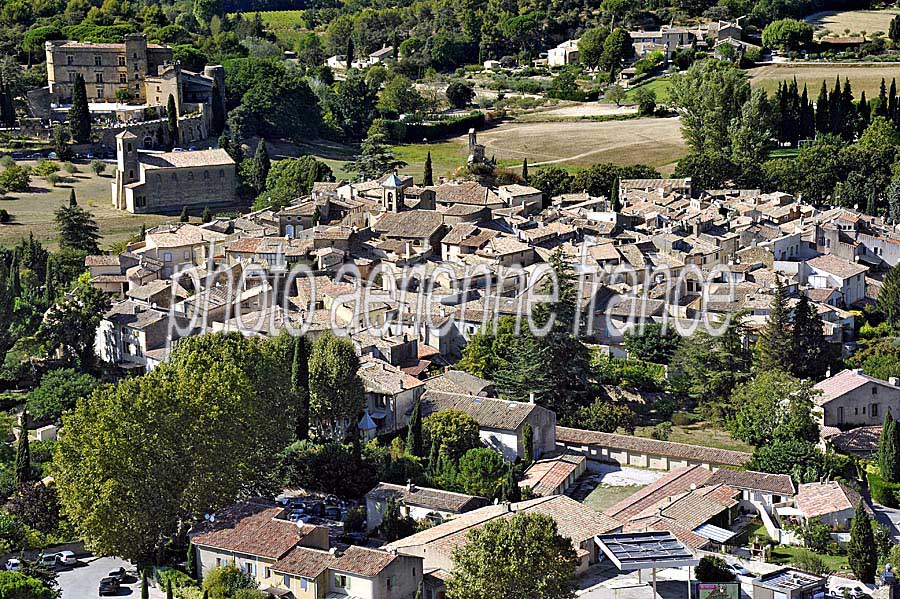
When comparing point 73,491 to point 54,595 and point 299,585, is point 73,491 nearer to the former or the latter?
point 54,595

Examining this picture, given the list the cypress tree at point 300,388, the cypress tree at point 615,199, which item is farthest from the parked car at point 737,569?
the cypress tree at point 615,199

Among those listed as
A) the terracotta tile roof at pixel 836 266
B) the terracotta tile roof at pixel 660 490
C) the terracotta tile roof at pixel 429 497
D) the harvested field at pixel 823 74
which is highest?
the harvested field at pixel 823 74

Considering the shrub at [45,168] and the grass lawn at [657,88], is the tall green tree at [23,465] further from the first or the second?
the grass lawn at [657,88]

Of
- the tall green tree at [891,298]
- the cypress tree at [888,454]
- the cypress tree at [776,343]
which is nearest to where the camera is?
the cypress tree at [888,454]

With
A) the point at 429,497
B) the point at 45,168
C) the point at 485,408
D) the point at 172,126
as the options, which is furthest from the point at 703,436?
the point at 172,126

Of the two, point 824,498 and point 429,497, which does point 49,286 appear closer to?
point 429,497

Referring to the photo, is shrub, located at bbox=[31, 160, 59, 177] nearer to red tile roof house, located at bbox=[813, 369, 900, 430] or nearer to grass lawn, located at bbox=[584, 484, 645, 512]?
grass lawn, located at bbox=[584, 484, 645, 512]
